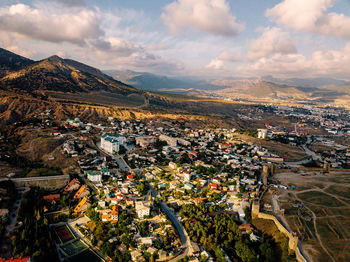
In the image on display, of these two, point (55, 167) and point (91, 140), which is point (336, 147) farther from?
point (55, 167)

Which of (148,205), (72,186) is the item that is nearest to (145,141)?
(72,186)

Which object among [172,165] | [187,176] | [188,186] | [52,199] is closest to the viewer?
[52,199]

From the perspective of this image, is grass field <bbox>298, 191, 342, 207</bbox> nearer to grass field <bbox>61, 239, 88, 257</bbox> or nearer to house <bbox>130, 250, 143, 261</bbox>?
house <bbox>130, 250, 143, 261</bbox>

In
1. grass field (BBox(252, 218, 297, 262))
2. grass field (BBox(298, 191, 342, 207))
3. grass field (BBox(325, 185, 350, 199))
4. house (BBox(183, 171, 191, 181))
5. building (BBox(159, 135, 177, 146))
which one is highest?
building (BBox(159, 135, 177, 146))

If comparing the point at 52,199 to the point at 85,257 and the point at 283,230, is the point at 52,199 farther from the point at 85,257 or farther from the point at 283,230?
the point at 283,230

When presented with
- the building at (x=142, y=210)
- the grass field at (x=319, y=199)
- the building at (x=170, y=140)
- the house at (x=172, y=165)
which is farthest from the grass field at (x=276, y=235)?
the building at (x=170, y=140)

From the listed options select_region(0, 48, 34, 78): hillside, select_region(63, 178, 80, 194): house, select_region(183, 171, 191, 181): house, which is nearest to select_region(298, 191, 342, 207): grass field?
select_region(183, 171, 191, 181): house
